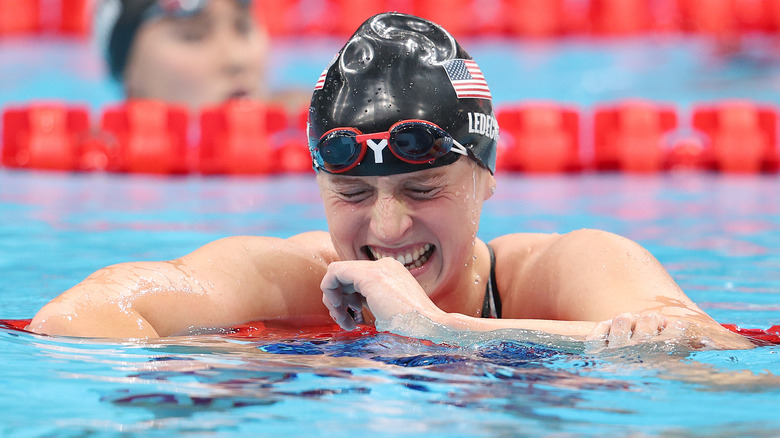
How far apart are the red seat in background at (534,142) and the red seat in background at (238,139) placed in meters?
2.59

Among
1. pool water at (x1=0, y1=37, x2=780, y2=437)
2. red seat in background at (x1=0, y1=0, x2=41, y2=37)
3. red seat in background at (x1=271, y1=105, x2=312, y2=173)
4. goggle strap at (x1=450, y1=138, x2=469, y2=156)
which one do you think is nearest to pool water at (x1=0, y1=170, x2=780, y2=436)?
pool water at (x1=0, y1=37, x2=780, y2=437)

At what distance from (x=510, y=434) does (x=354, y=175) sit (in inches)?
50.2

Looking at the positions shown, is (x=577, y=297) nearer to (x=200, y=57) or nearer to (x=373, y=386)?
(x=373, y=386)

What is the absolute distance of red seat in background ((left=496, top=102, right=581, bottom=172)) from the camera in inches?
444

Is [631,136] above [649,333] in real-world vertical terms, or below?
above

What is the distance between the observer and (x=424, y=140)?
10.7 ft

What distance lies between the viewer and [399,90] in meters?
3.32

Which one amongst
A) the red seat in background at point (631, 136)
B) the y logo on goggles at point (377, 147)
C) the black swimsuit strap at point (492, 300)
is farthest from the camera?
the red seat in background at point (631, 136)

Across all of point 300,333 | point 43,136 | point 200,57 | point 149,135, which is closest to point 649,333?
point 300,333

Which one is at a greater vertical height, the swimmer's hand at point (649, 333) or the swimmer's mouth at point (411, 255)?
the swimmer's mouth at point (411, 255)

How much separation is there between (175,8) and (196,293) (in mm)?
8842

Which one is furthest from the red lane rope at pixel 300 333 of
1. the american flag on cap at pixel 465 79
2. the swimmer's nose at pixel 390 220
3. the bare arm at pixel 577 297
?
the american flag on cap at pixel 465 79

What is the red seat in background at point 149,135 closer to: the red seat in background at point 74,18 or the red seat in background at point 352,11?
the red seat in background at point 352,11

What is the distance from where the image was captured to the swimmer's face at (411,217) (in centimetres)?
325
